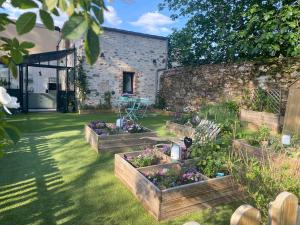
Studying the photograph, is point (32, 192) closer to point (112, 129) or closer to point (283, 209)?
point (112, 129)

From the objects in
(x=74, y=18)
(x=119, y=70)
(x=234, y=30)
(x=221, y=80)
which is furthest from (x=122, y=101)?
(x=74, y=18)

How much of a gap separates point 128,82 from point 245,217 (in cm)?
1378

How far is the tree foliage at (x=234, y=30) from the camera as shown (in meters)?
8.76

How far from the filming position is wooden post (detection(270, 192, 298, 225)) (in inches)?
57.6

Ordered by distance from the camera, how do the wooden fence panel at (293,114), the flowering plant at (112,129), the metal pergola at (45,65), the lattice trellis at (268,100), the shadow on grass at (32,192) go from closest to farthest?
the shadow on grass at (32,192), the flowering plant at (112,129), the wooden fence panel at (293,114), the lattice trellis at (268,100), the metal pergola at (45,65)

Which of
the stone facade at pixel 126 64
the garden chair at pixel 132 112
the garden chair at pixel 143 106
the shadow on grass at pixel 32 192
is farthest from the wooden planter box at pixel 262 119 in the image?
the stone facade at pixel 126 64

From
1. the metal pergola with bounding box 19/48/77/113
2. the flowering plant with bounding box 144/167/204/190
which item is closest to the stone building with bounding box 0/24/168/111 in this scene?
the metal pergola with bounding box 19/48/77/113

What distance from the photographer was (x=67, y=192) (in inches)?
150

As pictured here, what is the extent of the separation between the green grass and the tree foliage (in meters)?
7.28

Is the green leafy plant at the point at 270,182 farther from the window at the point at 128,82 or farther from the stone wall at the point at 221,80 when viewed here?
the window at the point at 128,82

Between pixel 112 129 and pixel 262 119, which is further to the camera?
pixel 262 119

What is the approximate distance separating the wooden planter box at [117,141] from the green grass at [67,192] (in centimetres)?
25

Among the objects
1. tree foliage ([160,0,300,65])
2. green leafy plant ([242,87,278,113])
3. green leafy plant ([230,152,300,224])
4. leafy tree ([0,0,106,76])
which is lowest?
green leafy plant ([230,152,300,224])

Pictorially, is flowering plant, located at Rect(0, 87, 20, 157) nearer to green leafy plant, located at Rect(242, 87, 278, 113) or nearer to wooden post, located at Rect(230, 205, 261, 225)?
wooden post, located at Rect(230, 205, 261, 225)
